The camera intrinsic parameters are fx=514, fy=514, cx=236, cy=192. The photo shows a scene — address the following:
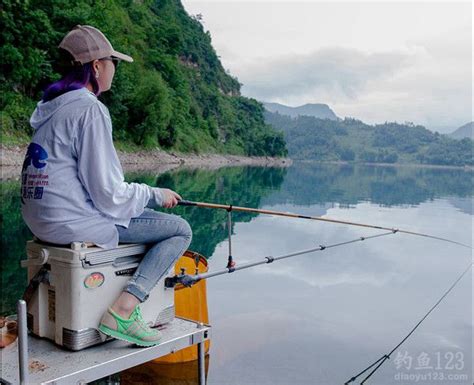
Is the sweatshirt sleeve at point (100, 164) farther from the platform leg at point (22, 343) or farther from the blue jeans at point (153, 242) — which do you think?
the platform leg at point (22, 343)

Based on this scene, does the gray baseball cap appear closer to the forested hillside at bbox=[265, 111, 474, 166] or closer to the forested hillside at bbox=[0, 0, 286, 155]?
the forested hillside at bbox=[0, 0, 286, 155]

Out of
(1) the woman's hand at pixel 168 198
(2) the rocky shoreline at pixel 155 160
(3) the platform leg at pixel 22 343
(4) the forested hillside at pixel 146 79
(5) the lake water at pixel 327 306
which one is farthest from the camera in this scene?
(4) the forested hillside at pixel 146 79

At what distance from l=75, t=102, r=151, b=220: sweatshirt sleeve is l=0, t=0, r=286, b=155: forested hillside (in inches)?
464

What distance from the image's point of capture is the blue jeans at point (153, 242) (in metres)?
2.84

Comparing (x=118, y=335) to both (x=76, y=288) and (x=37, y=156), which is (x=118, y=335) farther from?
(x=37, y=156)

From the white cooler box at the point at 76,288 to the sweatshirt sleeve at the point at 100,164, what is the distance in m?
0.25

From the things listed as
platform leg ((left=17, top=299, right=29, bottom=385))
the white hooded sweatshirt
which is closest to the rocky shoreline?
the white hooded sweatshirt

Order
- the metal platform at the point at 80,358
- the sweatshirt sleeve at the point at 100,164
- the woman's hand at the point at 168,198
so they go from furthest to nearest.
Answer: the woman's hand at the point at 168,198 → the sweatshirt sleeve at the point at 100,164 → the metal platform at the point at 80,358

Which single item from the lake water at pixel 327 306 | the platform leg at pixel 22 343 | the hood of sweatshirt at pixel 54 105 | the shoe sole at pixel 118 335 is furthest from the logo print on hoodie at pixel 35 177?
the lake water at pixel 327 306

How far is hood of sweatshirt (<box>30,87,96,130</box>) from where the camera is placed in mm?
2656

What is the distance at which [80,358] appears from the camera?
2605 mm

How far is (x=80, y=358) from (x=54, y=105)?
51.4 inches

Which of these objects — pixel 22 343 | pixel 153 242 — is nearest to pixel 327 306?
pixel 153 242

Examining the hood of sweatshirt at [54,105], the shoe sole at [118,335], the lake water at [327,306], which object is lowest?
the lake water at [327,306]
